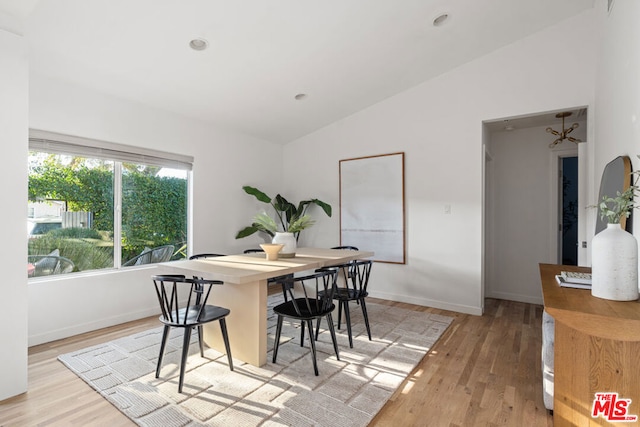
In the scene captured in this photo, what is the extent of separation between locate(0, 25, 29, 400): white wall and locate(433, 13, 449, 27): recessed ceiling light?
324 cm

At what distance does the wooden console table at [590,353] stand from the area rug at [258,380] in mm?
995

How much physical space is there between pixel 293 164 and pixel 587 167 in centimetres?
386

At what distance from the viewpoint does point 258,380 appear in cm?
234

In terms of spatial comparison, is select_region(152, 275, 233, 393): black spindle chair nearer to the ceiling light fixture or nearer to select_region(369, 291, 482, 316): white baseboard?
select_region(369, 291, 482, 316): white baseboard

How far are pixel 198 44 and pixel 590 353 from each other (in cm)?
342

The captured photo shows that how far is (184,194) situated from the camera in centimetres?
425

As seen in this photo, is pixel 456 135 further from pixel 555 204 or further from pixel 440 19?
pixel 555 204

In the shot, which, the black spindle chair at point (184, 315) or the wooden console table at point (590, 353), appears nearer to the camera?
the wooden console table at point (590, 353)

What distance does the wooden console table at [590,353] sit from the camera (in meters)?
1.36

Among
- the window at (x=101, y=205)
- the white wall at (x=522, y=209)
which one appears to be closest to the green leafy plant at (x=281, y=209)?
the window at (x=101, y=205)

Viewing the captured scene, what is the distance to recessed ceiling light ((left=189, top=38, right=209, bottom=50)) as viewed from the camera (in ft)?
9.45

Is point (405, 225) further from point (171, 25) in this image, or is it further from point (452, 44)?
point (171, 25)

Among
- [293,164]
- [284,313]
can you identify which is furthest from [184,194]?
[284,313]

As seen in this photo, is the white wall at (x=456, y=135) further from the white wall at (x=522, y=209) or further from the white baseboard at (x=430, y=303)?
the white wall at (x=522, y=209)
